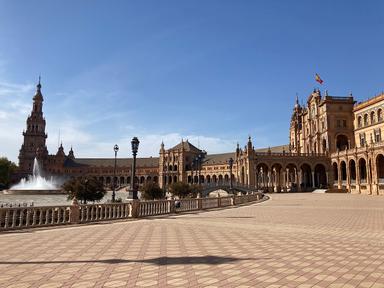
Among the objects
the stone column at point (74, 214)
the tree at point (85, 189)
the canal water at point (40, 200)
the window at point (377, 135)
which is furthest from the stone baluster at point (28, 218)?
the window at point (377, 135)

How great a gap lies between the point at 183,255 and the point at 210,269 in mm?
1544

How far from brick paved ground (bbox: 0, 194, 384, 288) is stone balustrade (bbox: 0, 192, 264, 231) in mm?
1241

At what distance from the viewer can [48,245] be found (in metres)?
9.61

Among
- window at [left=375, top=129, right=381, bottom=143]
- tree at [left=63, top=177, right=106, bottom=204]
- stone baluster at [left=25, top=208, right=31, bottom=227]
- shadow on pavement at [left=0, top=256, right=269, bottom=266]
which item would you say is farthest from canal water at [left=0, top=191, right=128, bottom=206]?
window at [left=375, top=129, right=381, bottom=143]

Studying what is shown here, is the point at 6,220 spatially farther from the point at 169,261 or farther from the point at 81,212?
the point at 169,261

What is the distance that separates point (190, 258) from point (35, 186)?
109 meters

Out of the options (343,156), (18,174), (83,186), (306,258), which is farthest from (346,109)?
(18,174)

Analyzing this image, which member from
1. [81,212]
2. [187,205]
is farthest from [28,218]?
[187,205]

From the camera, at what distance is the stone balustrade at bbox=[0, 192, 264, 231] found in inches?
521

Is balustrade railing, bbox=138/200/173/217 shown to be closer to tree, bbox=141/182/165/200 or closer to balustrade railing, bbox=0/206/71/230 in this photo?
balustrade railing, bbox=0/206/71/230

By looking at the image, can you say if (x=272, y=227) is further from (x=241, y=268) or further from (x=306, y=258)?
(x=241, y=268)

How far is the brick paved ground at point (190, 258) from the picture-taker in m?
6.17

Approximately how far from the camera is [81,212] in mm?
15766

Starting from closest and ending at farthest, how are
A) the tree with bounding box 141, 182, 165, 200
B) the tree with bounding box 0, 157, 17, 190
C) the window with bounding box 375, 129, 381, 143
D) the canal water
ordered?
the tree with bounding box 141, 182, 165, 200 < the canal water < the window with bounding box 375, 129, 381, 143 < the tree with bounding box 0, 157, 17, 190
